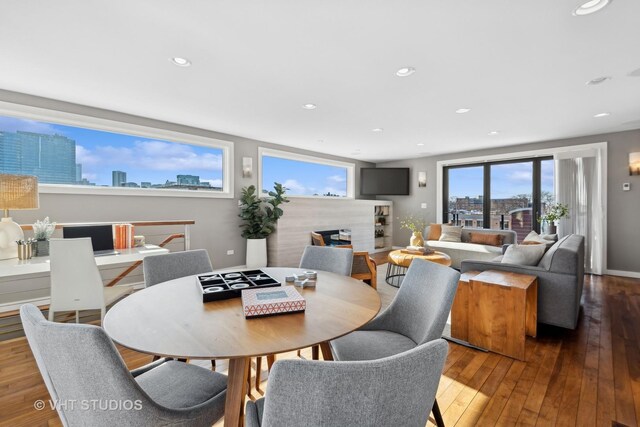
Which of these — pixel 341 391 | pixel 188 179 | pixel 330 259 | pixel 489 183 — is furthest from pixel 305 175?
pixel 341 391

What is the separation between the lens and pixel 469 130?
188 inches

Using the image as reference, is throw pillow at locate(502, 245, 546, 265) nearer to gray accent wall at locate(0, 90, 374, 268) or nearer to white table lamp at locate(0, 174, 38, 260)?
gray accent wall at locate(0, 90, 374, 268)

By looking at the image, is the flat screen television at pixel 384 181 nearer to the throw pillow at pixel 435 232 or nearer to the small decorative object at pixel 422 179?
the small decorative object at pixel 422 179

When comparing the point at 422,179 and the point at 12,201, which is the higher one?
the point at 422,179

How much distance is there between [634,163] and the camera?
4.76 m

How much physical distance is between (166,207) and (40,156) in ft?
4.88

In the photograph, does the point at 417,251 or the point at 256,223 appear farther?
the point at 256,223

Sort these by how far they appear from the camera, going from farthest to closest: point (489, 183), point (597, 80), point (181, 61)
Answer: point (489, 183) < point (597, 80) < point (181, 61)

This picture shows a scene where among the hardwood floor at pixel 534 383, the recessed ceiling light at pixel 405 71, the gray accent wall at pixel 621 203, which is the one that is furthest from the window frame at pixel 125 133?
the gray accent wall at pixel 621 203

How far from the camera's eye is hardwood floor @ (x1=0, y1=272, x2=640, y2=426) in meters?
1.68

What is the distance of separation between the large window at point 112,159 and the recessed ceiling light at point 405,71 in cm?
325

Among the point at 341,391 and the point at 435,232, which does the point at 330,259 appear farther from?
the point at 435,232

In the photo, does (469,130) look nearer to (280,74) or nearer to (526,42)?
(526,42)

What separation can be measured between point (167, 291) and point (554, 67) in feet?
11.6
